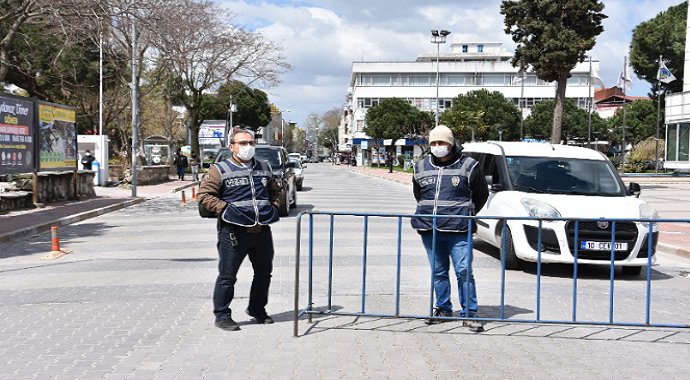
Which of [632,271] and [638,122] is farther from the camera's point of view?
[638,122]

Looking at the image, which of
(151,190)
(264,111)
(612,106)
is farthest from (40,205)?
(612,106)

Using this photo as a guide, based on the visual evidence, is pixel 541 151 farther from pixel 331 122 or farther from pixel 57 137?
pixel 331 122

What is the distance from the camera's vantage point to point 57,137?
19.2 meters

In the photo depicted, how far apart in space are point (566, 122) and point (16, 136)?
66338 mm

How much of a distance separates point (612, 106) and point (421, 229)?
3889 inches

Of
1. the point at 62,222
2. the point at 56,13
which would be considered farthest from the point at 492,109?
the point at 56,13

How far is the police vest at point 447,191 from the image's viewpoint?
18.0 ft

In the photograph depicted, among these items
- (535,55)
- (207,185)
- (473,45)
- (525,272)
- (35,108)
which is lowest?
(525,272)

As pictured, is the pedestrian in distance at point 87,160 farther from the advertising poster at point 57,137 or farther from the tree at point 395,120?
the tree at point 395,120

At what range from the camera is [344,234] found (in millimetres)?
12109

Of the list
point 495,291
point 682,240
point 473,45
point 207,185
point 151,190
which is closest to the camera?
point 207,185

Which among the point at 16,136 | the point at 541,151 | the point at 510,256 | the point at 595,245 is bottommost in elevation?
the point at 510,256

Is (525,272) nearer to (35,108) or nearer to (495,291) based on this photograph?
(495,291)

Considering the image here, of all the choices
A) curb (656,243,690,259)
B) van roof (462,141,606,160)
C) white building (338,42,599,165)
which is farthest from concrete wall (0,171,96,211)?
white building (338,42,599,165)
